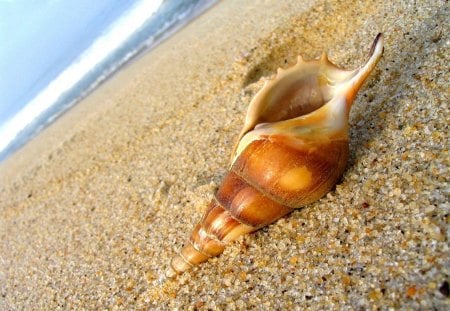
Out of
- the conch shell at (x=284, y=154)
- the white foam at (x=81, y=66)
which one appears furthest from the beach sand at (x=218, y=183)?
the white foam at (x=81, y=66)

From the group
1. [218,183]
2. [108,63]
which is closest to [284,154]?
[218,183]

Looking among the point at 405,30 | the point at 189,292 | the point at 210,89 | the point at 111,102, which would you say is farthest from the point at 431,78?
the point at 111,102

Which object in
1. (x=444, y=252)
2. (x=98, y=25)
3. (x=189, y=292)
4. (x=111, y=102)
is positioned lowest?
(x=444, y=252)

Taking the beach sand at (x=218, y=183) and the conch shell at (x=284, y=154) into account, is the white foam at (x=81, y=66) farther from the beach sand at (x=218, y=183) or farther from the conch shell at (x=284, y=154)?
the conch shell at (x=284, y=154)

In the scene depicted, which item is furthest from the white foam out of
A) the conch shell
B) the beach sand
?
the conch shell

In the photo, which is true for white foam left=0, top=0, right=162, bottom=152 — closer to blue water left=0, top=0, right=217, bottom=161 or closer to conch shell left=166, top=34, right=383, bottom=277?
blue water left=0, top=0, right=217, bottom=161

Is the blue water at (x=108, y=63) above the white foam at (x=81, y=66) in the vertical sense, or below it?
below

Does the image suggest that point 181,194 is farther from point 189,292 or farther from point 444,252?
point 444,252
